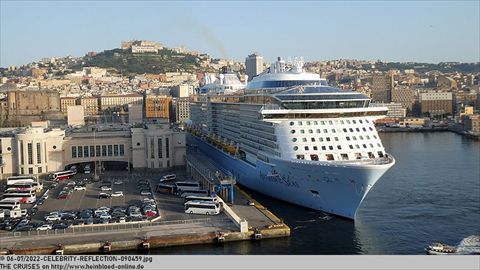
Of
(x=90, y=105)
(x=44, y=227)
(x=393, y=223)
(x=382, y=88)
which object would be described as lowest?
(x=393, y=223)

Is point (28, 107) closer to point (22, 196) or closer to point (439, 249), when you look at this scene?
point (22, 196)

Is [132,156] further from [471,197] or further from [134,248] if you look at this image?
[471,197]

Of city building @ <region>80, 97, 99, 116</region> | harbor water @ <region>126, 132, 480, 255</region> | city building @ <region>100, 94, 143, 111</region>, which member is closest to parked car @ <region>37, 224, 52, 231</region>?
harbor water @ <region>126, 132, 480, 255</region>

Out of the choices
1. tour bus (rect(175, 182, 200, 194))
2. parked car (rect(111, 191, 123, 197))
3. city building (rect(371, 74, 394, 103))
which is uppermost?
city building (rect(371, 74, 394, 103))

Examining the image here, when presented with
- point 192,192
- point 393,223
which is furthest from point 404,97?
point 393,223

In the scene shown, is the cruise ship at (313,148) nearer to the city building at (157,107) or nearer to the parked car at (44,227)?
the parked car at (44,227)

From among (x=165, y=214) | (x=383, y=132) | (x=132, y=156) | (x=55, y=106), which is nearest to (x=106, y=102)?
(x=55, y=106)

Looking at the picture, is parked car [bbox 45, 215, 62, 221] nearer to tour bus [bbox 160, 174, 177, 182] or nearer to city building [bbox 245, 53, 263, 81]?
tour bus [bbox 160, 174, 177, 182]
